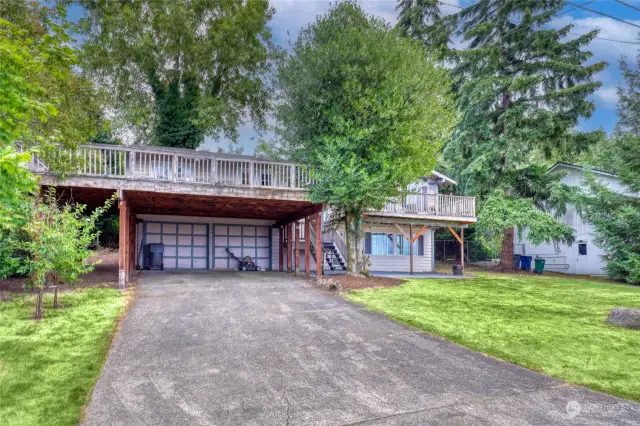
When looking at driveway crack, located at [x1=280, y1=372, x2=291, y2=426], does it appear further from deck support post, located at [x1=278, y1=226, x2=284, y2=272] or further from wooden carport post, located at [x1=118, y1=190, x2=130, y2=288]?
deck support post, located at [x1=278, y1=226, x2=284, y2=272]

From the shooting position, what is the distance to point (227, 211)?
16.5 metres

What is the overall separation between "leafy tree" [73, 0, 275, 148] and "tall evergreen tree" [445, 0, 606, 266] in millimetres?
12210

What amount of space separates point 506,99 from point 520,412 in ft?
72.9

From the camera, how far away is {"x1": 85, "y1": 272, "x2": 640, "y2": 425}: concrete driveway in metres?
4.22

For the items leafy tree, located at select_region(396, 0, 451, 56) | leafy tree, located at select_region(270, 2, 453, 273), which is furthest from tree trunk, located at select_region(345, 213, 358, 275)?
leafy tree, located at select_region(396, 0, 451, 56)

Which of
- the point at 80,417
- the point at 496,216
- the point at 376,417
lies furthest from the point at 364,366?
the point at 496,216

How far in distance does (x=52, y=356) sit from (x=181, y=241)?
41.1 ft

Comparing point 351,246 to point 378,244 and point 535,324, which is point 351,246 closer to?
point 378,244

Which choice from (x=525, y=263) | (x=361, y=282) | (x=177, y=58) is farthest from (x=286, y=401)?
(x=525, y=263)

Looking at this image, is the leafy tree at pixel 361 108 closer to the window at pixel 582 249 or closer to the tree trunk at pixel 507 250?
the tree trunk at pixel 507 250

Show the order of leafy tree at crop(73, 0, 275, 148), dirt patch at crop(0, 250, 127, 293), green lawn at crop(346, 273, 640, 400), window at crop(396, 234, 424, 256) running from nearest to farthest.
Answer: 1. green lawn at crop(346, 273, 640, 400)
2. dirt patch at crop(0, 250, 127, 293)
3. leafy tree at crop(73, 0, 275, 148)
4. window at crop(396, 234, 424, 256)

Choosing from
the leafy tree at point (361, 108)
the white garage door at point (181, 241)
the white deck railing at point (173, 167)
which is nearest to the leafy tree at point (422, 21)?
the leafy tree at point (361, 108)

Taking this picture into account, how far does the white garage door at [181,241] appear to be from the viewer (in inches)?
696

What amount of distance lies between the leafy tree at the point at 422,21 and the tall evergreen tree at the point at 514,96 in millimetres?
4449
